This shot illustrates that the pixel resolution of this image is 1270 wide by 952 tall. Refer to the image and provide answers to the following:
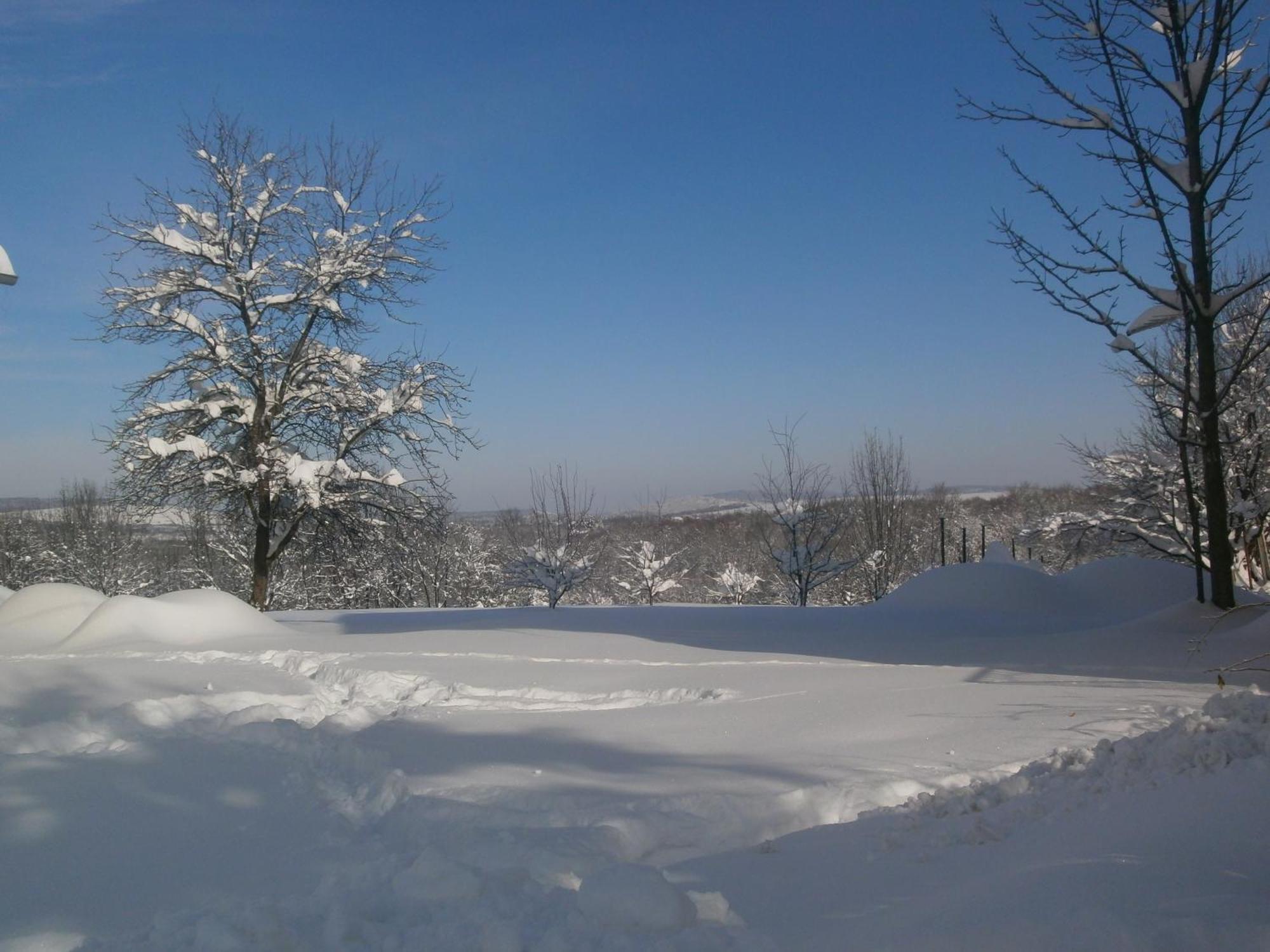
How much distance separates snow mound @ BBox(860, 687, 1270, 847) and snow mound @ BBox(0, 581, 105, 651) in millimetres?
9310

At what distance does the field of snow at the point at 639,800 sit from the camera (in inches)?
92.6

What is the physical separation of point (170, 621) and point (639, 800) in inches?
294

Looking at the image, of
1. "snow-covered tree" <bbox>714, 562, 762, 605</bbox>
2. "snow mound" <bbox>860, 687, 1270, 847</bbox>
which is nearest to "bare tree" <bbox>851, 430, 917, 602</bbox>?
"snow-covered tree" <bbox>714, 562, 762, 605</bbox>

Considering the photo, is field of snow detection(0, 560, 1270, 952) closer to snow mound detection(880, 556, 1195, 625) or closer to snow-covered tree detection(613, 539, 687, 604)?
snow mound detection(880, 556, 1195, 625)

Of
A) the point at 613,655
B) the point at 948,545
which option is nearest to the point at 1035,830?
the point at 613,655

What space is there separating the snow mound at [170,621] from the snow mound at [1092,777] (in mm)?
8080

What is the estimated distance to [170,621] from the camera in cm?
896

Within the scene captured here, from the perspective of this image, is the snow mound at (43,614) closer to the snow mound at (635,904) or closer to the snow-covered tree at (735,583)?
the snow mound at (635,904)

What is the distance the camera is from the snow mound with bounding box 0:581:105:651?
8.83 metres

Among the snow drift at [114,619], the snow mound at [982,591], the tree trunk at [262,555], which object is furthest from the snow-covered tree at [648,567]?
the snow drift at [114,619]

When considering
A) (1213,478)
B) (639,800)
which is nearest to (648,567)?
(1213,478)

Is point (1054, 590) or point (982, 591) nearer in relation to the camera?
point (1054, 590)

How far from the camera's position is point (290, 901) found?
266 centimetres

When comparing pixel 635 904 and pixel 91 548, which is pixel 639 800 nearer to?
pixel 635 904
